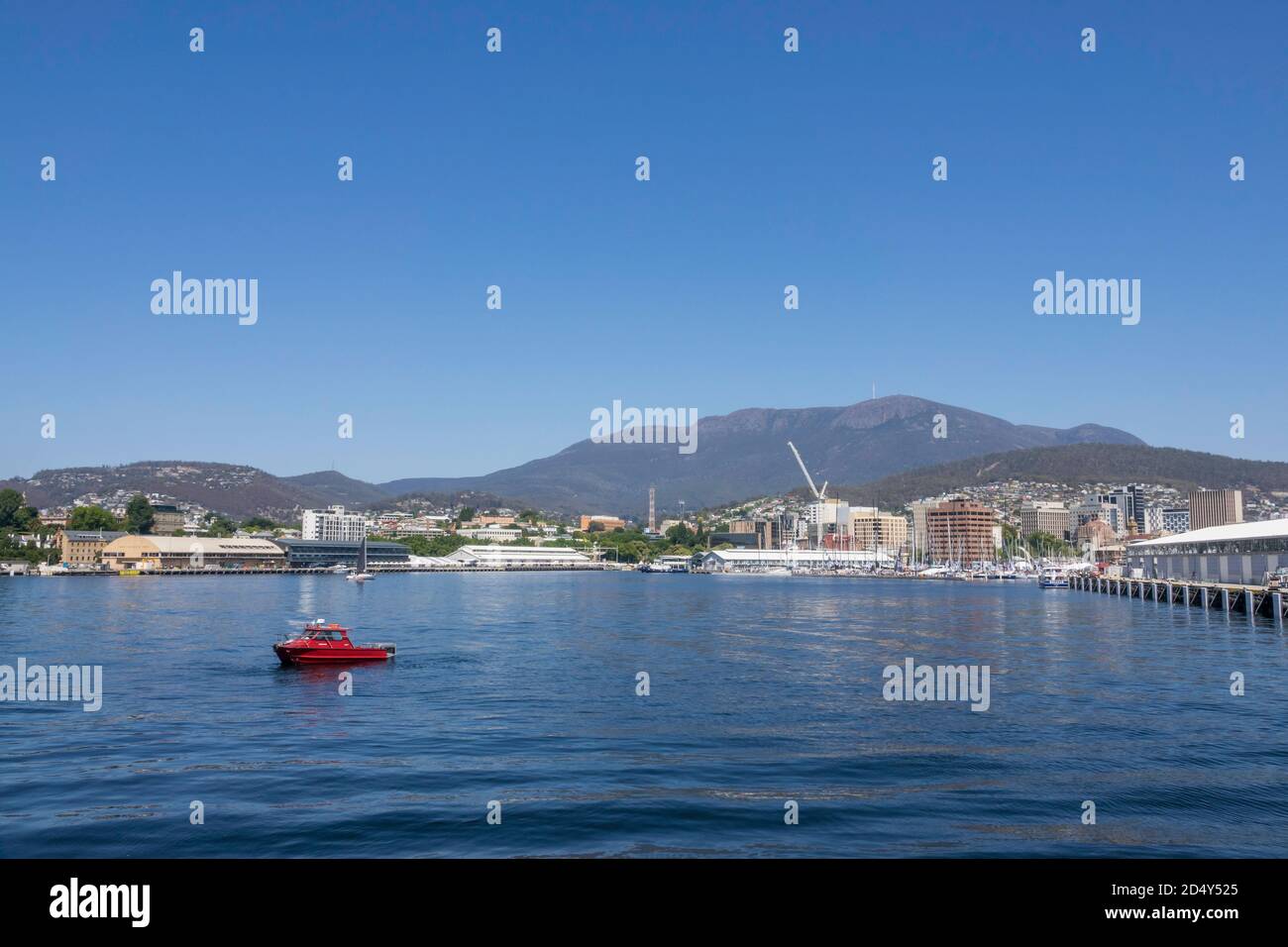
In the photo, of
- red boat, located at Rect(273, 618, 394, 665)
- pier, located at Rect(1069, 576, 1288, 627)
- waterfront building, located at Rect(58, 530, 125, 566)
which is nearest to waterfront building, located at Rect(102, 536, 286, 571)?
waterfront building, located at Rect(58, 530, 125, 566)

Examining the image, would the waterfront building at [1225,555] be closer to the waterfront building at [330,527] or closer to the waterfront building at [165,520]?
the waterfront building at [330,527]

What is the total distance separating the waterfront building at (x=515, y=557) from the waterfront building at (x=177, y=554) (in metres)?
36.4

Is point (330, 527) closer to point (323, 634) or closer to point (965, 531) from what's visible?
point (965, 531)

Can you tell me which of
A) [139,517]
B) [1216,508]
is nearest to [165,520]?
[139,517]

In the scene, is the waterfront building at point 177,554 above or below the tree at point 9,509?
below

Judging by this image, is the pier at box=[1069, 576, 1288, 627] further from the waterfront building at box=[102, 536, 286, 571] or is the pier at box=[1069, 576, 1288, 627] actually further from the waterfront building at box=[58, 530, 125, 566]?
the waterfront building at box=[58, 530, 125, 566]

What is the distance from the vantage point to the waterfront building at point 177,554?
129500mm

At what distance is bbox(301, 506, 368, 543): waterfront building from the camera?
182m

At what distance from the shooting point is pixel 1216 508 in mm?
144375

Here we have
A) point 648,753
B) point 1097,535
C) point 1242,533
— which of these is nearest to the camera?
point 648,753

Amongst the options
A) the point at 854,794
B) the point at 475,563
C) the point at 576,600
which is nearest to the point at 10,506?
the point at 475,563

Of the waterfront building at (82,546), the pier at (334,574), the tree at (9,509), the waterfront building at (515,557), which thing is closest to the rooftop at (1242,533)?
the pier at (334,574)

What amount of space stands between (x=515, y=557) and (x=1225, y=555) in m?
122
